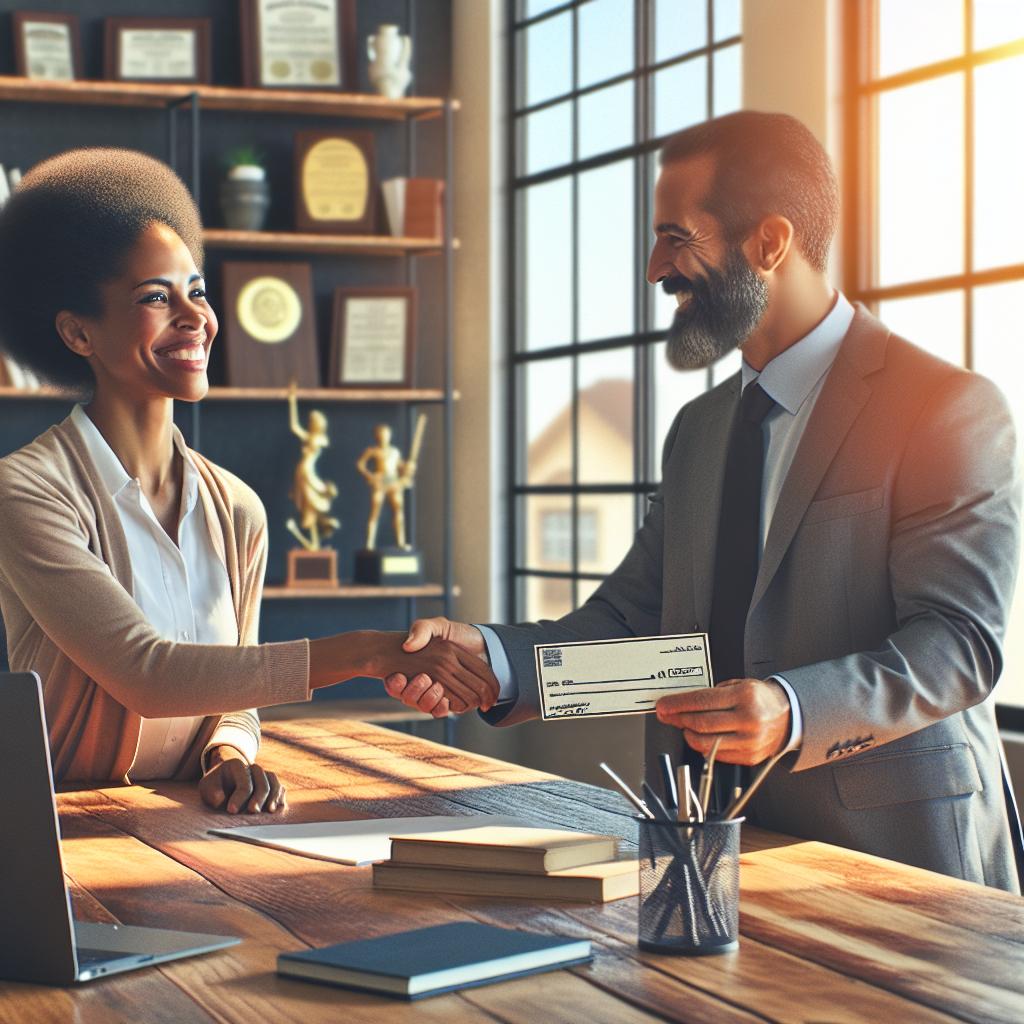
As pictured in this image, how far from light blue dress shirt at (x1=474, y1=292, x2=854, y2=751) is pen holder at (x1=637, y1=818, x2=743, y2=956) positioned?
0.89m

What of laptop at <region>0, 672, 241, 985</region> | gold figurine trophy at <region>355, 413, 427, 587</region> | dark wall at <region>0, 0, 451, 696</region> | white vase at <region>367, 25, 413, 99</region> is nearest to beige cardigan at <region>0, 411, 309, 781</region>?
laptop at <region>0, 672, 241, 985</region>

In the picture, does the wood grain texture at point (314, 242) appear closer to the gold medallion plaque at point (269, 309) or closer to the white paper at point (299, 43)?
the gold medallion plaque at point (269, 309)

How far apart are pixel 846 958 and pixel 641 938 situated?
6.6 inches

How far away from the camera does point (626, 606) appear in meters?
2.26

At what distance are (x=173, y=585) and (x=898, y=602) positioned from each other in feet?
3.51

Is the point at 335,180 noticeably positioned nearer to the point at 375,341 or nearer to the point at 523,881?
the point at 375,341

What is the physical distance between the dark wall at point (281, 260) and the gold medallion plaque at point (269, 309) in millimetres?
114

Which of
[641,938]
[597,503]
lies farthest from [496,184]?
[641,938]

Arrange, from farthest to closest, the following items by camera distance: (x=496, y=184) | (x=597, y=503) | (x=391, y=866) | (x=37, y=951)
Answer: (x=496, y=184) < (x=597, y=503) < (x=391, y=866) < (x=37, y=951)

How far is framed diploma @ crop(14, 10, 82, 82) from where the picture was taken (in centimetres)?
462

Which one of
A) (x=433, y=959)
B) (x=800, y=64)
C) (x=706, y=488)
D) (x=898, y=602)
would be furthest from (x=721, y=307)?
(x=800, y=64)

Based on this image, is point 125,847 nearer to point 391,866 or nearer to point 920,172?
point 391,866

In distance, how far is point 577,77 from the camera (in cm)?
487

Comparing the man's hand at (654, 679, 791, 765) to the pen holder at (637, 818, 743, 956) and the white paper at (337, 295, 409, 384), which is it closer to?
the pen holder at (637, 818, 743, 956)
